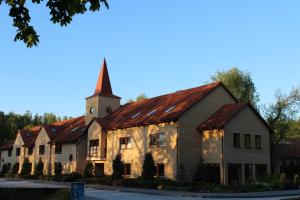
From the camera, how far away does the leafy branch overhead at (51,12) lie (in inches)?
328

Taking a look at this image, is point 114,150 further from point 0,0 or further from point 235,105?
point 0,0

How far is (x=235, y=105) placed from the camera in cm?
3772

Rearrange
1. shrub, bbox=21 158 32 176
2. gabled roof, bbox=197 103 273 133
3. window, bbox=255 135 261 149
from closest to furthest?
gabled roof, bbox=197 103 273 133
window, bbox=255 135 261 149
shrub, bbox=21 158 32 176

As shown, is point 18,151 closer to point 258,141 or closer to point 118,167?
point 118,167

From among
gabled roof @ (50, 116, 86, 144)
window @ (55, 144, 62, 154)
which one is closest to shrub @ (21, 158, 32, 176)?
gabled roof @ (50, 116, 86, 144)

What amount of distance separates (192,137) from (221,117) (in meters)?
3.08

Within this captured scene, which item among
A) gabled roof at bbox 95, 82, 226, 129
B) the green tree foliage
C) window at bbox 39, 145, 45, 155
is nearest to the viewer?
gabled roof at bbox 95, 82, 226, 129

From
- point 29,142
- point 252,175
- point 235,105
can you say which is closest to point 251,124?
point 235,105

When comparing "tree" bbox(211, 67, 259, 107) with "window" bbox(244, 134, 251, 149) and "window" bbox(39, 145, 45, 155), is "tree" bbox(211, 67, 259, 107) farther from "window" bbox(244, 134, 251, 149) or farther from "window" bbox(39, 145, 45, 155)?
"window" bbox(39, 145, 45, 155)

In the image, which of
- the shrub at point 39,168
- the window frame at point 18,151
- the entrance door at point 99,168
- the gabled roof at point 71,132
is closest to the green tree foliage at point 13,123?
the window frame at point 18,151

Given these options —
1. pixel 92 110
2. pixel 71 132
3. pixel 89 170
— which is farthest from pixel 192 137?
pixel 71 132

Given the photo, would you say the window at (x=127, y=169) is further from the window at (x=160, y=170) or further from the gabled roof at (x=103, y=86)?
the gabled roof at (x=103, y=86)

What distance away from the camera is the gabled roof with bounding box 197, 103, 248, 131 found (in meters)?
35.0

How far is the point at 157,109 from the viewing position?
4138 centimetres
